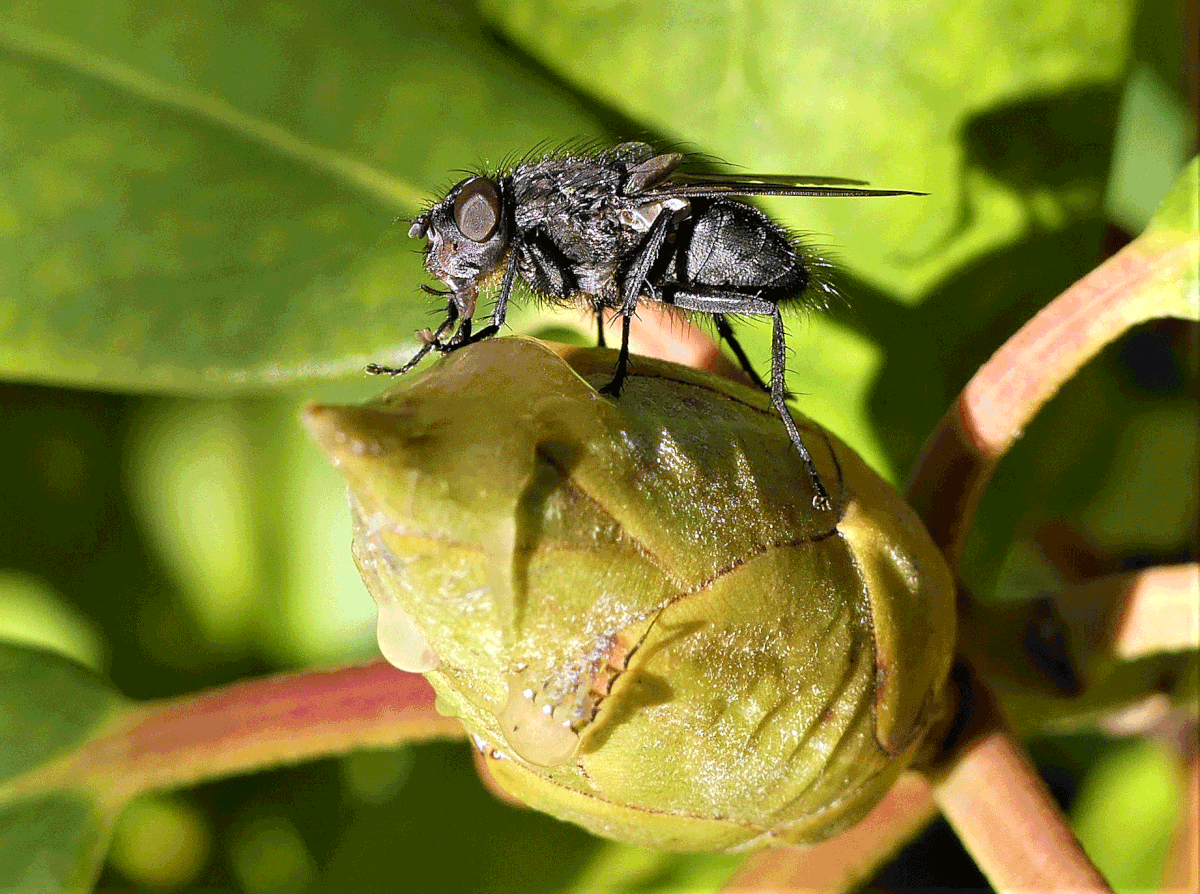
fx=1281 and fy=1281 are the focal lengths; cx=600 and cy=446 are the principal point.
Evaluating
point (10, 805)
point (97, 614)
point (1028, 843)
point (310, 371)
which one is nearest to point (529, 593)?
point (1028, 843)

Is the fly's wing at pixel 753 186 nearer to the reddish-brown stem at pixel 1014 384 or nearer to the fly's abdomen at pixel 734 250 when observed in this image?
the fly's abdomen at pixel 734 250

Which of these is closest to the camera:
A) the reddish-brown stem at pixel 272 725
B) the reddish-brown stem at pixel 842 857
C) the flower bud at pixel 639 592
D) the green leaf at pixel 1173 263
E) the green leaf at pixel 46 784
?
the flower bud at pixel 639 592

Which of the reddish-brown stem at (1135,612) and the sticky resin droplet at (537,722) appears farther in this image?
the reddish-brown stem at (1135,612)

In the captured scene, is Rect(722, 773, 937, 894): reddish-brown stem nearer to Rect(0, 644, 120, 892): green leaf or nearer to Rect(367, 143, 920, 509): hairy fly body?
Rect(367, 143, 920, 509): hairy fly body

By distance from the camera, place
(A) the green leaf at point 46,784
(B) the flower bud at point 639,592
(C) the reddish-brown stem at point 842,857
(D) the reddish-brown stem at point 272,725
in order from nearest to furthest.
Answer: (B) the flower bud at point 639,592, (D) the reddish-brown stem at point 272,725, (C) the reddish-brown stem at point 842,857, (A) the green leaf at point 46,784

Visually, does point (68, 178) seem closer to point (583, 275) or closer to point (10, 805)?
point (583, 275)

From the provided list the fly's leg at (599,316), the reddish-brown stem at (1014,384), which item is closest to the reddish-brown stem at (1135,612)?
the reddish-brown stem at (1014,384)

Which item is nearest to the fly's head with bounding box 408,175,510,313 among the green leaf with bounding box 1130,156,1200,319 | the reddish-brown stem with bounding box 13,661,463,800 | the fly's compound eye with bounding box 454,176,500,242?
the fly's compound eye with bounding box 454,176,500,242
